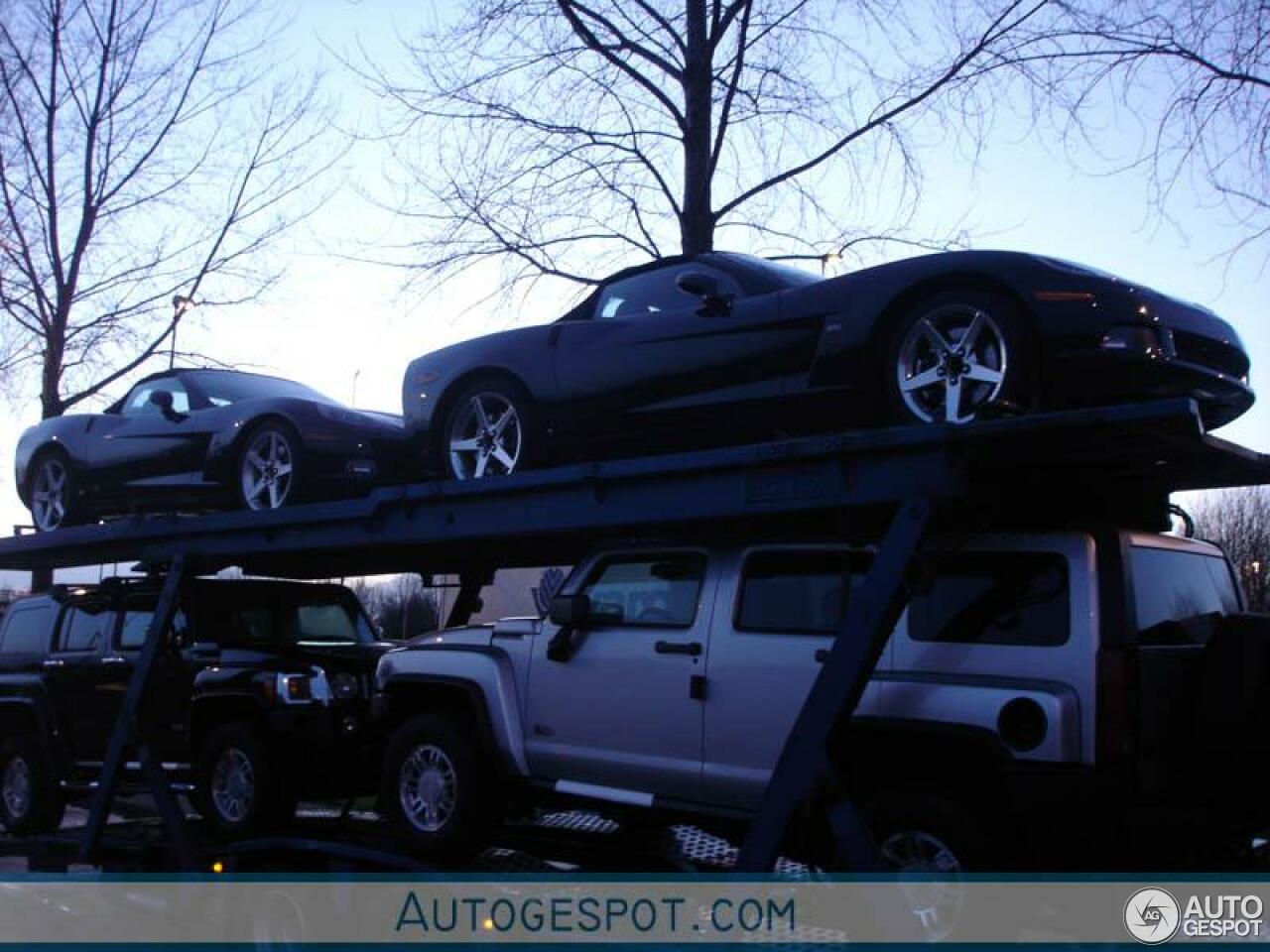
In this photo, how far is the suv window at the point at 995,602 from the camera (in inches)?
173

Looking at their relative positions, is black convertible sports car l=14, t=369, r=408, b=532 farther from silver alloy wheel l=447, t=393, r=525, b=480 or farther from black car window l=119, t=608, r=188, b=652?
silver alloy wheel l=447, t=393, r=525, b=480

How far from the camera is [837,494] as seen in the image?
174 inches

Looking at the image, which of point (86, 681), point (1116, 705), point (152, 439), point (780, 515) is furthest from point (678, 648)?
point (86, 681)

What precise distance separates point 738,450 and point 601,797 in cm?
159

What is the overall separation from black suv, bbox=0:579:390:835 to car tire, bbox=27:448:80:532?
60 centimetres

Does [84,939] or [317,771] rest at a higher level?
[317,771]

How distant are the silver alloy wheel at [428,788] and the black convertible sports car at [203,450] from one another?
2094 millimetres

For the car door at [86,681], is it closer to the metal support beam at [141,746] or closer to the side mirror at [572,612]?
the metal support beam at [141,746]

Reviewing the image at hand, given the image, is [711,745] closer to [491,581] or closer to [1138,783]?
[1138,783]

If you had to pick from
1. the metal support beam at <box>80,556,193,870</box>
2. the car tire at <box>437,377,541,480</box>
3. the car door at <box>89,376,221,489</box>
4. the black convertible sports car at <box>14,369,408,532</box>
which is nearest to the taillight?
the car tire at <box>437,377,541,480</box>

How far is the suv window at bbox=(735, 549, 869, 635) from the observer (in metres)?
4.89

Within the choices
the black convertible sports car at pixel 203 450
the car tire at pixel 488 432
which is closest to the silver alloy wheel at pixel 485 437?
the car tire at pixel 488 432

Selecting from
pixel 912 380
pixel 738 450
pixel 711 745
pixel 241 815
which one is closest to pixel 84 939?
pixel 241 815

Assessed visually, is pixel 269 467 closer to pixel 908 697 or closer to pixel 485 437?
pixel 485 437
